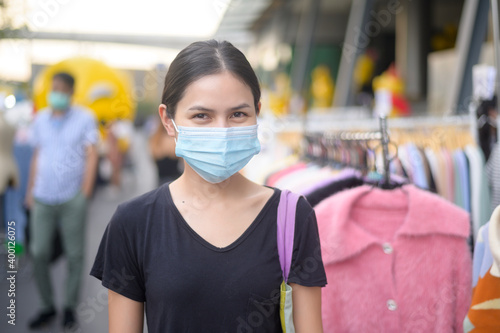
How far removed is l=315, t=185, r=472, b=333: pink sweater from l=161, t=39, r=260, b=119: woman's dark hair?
70 cm

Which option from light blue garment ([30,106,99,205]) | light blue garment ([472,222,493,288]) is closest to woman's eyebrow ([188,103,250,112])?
light blue garment ([472,222,493,288])

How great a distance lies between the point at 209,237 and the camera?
4.91ft

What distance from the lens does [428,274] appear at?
194 centimetres

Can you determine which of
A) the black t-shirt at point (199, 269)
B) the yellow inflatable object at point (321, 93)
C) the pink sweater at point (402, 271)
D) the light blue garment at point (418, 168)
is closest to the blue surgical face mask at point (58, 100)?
the light blue garment at point (418, 168)

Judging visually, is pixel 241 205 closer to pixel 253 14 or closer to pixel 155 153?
pixel 155 153

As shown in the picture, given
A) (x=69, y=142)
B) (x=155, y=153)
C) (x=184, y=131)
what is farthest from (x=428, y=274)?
(x=155, y=153)

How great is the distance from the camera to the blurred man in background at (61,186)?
459 centimetres

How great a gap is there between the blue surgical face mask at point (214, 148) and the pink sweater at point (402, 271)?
59cm

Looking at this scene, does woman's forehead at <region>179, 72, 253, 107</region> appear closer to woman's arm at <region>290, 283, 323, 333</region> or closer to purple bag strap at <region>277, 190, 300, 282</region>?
purple bag strap at <region>277, 190, 300, 282</region>

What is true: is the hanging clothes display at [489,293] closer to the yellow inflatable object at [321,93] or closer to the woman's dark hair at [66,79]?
the woman's dark hair at [66,79]

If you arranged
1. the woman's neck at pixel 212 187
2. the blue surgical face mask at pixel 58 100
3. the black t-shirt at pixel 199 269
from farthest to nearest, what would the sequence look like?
1. the blue surgical face mask at pixel 58 100
2. the woman's neck at pixel 212 187
3. the black t-shirt at pixel 199 269

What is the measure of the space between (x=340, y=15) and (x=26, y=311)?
14647 mm

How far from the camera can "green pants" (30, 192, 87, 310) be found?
15.0 feet

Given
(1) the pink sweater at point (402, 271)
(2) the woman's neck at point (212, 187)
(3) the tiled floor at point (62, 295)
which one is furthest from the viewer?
(3) the tiled floor at point (62, 295)
